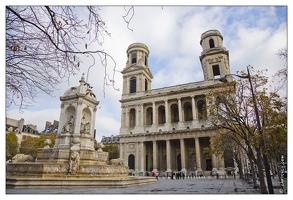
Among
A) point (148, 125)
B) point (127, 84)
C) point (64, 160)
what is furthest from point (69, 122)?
point (127, 84)

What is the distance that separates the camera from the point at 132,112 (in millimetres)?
43938

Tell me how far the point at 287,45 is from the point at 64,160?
1149 cm

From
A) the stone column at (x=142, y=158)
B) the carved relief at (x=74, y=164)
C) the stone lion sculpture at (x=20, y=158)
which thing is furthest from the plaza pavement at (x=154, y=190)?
the stone column at (x=142, y=158)

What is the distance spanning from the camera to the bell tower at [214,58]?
40.2 meters

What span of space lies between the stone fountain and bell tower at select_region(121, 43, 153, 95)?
99.5ft

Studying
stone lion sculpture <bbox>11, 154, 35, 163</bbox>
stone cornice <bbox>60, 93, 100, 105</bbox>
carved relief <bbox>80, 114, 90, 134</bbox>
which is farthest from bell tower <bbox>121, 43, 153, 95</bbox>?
stone lion sculpture <bbox>11, 154, 35, 163</bbox>

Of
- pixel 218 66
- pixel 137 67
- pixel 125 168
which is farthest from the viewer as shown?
pixel 137 67

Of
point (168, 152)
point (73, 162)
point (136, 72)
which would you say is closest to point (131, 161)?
point (168, 152)

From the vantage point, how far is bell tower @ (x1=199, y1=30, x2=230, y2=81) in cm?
4025

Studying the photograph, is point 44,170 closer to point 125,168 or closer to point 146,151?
point 125,168

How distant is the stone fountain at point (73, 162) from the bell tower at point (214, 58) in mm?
30861

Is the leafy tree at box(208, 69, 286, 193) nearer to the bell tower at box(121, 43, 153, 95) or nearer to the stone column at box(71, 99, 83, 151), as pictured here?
the stone column at box(71, 99, 83, 151)

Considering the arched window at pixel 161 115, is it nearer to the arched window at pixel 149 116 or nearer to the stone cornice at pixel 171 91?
the arched window at pixel 149 116

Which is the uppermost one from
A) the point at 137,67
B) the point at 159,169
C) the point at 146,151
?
the point at 137,67
